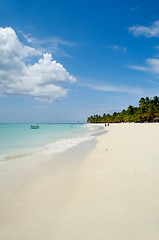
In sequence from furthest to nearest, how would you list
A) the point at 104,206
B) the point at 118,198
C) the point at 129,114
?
the point at 129,114, the point at 118,198, the point at 104,206

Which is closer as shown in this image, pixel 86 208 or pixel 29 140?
pixel 86 208

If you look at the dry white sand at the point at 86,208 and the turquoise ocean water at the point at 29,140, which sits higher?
the dry white sand at the point at 86,208

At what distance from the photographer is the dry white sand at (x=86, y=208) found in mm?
2376

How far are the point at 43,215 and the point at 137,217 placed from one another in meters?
1.90

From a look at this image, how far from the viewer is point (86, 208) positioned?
120 inches

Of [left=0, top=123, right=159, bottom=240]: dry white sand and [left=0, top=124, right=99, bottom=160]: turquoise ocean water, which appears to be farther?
[left=0, top=124, right=99, bottom=160]: turquoise ocean water

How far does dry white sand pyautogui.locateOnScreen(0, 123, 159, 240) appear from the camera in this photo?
2376mm

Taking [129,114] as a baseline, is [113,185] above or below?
below

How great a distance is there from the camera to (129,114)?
92.9m

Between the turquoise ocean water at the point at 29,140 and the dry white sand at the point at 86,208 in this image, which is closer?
the dry white sand at the point at 86,208

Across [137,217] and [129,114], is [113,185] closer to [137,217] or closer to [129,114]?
[137,217]

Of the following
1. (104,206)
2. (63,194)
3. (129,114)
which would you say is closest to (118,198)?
(104,206)

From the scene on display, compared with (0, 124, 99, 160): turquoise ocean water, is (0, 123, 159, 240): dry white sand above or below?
above

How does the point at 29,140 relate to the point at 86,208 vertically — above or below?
below
